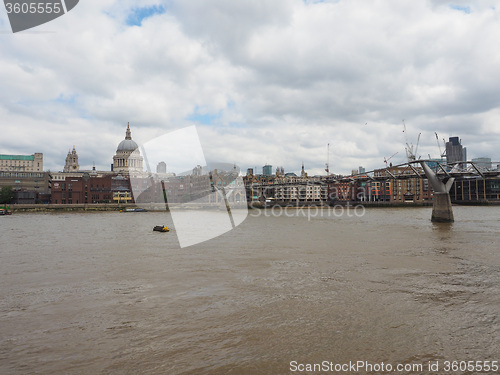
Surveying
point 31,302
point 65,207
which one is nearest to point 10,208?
point 65,207

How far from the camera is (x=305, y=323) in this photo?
7.83 meters

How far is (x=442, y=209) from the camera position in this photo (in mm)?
39844

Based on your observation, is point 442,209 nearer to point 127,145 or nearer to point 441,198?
point 441,198

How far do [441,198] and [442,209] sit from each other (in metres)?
1.25

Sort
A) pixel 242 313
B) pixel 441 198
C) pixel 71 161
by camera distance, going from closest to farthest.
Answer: pixel 242 313 → pixel 441 198 → pixel 71 161

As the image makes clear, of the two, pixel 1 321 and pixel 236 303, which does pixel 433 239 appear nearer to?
pixel 236 303

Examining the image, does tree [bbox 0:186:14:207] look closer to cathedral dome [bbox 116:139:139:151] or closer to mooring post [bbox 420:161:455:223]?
cathedral dome [bbox 116:139:139:151]

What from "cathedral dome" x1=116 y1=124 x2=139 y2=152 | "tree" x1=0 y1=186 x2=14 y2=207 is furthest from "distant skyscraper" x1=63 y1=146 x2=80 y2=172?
"tree" x1=0 y1=186 x2=14 y2=207

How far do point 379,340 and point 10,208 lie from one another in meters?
93.0

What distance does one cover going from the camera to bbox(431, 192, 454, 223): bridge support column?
1545 inches

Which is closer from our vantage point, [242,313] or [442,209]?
[242,313]

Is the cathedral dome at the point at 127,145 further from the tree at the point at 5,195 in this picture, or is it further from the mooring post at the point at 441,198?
the mooring post at the point at 441,198

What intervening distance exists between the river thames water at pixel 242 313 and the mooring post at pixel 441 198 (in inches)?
986

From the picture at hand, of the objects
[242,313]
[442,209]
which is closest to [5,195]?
[442,209]
